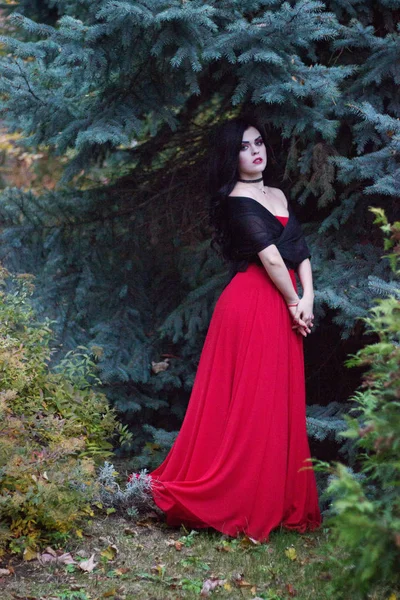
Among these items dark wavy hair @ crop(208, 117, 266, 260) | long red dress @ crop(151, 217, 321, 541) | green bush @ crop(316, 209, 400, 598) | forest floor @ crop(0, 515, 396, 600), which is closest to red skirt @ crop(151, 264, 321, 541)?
long red dress @ crop(151, 217, 321, 541)

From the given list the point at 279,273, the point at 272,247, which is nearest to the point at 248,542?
the point at 279,273

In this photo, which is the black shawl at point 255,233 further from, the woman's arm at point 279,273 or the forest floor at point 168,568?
the forest floor at point 168,568

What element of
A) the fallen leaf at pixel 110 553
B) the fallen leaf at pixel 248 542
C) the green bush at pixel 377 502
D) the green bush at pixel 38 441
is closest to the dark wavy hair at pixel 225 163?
the green bush at pixel 38 441

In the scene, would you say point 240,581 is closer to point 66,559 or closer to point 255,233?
point 66,559

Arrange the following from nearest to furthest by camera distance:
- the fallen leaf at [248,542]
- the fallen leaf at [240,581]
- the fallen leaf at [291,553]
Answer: the fallen leaf at [240,581]
the fallen leaf at [291,553]
the fallen leaf at [248,542]

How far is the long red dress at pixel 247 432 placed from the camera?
3980 millimetres

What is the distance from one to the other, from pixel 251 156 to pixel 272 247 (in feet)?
1.83

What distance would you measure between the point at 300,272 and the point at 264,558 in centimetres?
160

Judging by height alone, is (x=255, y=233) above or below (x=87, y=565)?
above

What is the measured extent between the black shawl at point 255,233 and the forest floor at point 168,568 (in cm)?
151

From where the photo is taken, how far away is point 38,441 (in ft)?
14.2

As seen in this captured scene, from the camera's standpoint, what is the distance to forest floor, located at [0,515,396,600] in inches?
126

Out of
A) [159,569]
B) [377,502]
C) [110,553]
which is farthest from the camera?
[110,553]

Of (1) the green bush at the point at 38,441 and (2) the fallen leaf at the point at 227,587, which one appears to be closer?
(2) the fallen leaf at the point at 227,587
